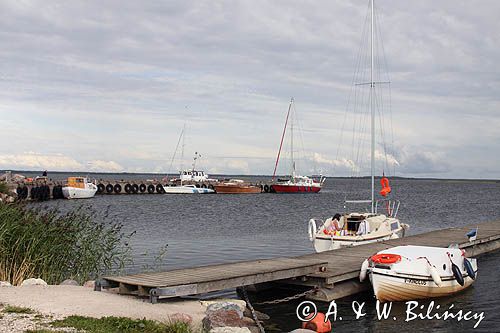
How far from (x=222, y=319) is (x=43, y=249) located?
249 inches

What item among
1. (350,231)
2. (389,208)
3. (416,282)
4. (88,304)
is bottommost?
(416,282)

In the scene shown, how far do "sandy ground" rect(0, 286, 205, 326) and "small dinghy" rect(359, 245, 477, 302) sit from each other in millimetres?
6181

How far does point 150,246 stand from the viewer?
98.4 ft

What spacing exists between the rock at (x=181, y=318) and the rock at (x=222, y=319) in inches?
12.4

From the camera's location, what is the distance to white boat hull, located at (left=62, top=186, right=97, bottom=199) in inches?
2977

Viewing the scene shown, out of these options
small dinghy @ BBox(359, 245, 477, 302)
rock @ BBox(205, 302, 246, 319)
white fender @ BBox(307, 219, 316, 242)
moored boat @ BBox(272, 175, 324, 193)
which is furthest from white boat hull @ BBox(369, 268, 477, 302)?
moored boat @ BBox(272, 175, 324, 193)

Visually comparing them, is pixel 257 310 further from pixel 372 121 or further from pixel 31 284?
pixel 372 121

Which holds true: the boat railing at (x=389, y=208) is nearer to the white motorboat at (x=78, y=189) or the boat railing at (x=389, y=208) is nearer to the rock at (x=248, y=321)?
the rock at (x=248, y=321)

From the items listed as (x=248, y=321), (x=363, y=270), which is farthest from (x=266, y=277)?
(x=363, y=270)

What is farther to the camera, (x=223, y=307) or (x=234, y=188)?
(x=234, y=188)

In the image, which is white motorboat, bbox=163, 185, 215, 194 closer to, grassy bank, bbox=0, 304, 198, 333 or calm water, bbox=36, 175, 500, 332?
calm water, bbox=36, 175, 500, 332

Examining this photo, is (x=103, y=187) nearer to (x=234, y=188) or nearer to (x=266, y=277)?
(x=234, y=188)

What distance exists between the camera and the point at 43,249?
15648 mm

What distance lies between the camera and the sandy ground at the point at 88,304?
11.5 metres
